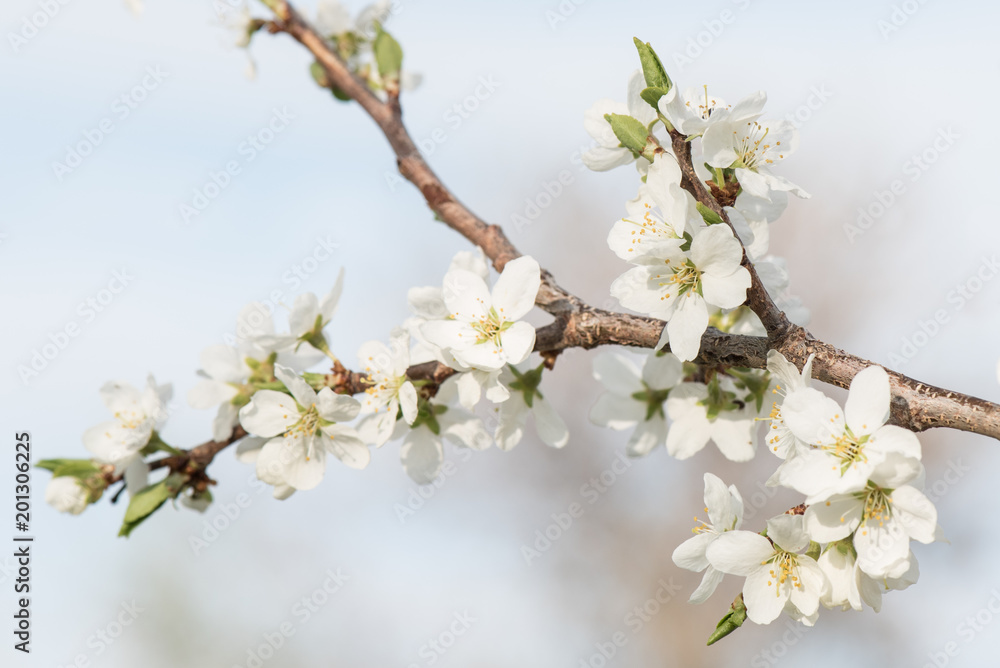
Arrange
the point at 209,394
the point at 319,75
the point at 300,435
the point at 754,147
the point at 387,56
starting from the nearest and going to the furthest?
1. the point at 754,147
2. the point at 300,435
3. the point at 209,394
4. the point at 387,56
5. the point at 319,75

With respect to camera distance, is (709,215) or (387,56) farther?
(387,56)

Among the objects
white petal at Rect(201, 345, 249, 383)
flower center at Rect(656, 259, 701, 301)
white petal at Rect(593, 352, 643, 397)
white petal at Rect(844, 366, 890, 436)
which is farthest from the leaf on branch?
white petal at Rect(201, 345, 249, 383)

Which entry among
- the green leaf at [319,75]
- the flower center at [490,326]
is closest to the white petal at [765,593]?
the flower center at [490,326]

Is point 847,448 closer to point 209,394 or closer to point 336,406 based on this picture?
point 336,406

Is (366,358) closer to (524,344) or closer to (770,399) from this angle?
(524,344)

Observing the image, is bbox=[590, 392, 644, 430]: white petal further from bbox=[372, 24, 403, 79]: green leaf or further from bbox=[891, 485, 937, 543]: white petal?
bbox=[372, 24, 403, 79]: green leaf

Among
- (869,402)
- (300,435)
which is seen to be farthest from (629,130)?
(300,435)
